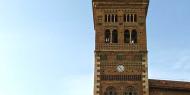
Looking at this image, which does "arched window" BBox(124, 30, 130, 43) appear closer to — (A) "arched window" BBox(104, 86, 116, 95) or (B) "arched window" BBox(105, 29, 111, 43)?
(B) "arched window" BBox(105, 29, 111, 43)

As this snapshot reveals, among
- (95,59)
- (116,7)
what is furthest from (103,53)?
(116,7)

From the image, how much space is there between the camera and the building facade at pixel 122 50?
49.7 metres

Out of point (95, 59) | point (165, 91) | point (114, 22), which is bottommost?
point (165, 91)

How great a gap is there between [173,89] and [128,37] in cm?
719

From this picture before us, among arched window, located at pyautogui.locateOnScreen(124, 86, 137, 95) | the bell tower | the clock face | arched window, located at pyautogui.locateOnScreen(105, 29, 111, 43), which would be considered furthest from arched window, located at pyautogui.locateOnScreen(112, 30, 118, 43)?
arched window, located at pyautogui.locateOnScreen(124, 86, 137, 95)

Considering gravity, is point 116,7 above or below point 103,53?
above

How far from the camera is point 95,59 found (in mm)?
50906

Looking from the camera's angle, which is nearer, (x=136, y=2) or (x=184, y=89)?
(x=184, y=89)

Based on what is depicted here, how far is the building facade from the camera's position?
4969 centimetres

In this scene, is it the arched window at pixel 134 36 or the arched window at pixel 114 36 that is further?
the arched window at pixel 114 36

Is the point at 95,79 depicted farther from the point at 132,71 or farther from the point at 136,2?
the point at 136,2

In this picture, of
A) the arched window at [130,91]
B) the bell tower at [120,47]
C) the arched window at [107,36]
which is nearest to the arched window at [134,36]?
the bell tower at [120,47]

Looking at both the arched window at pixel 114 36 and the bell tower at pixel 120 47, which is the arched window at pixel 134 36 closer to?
the bell tower at pixel 120 47

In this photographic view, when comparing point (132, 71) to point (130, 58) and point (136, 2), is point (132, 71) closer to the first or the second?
point (130, 58)
